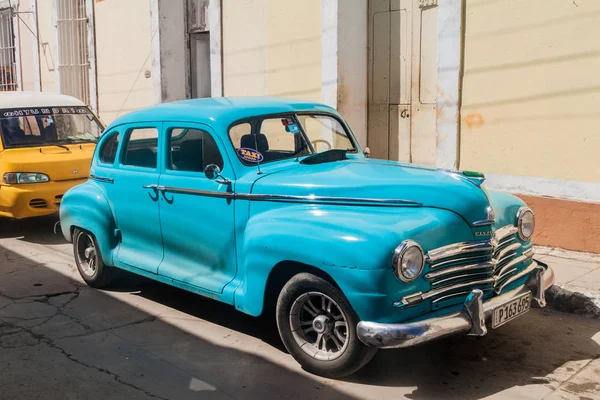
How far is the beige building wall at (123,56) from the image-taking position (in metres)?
13.9

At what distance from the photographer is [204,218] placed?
534 centimetres

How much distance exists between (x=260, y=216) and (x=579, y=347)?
8.17 ft

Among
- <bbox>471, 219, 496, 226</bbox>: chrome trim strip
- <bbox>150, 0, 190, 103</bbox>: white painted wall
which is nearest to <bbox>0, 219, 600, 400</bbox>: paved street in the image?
<bbox>471, 219, 496, 226</bbox>: chrome trim strip

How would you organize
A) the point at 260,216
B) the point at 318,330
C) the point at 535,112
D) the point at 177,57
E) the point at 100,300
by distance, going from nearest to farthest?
the point at 318,330 → the point at 260,216 → the point at 100,300 → the point at 535,112 → the point at 177,57

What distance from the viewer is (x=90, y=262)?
6.85 meters

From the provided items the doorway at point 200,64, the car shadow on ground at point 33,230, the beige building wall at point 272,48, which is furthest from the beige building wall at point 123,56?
the car shadow on ground at point 33,230

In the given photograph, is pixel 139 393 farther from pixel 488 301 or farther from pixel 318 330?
pixel 488 301

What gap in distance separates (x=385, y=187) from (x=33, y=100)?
6.74m

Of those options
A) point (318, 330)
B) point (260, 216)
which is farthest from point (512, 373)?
point (260, 216)

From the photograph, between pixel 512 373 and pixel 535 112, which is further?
pixel 535 112

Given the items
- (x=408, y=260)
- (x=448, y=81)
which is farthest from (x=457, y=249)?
(x=448, y=81)

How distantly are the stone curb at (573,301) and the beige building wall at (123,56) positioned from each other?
9.61m

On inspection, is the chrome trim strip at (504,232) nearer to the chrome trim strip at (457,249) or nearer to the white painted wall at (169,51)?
the chrome trim strip at (457,249)

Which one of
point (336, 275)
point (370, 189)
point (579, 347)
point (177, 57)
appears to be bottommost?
point (579, 347)
